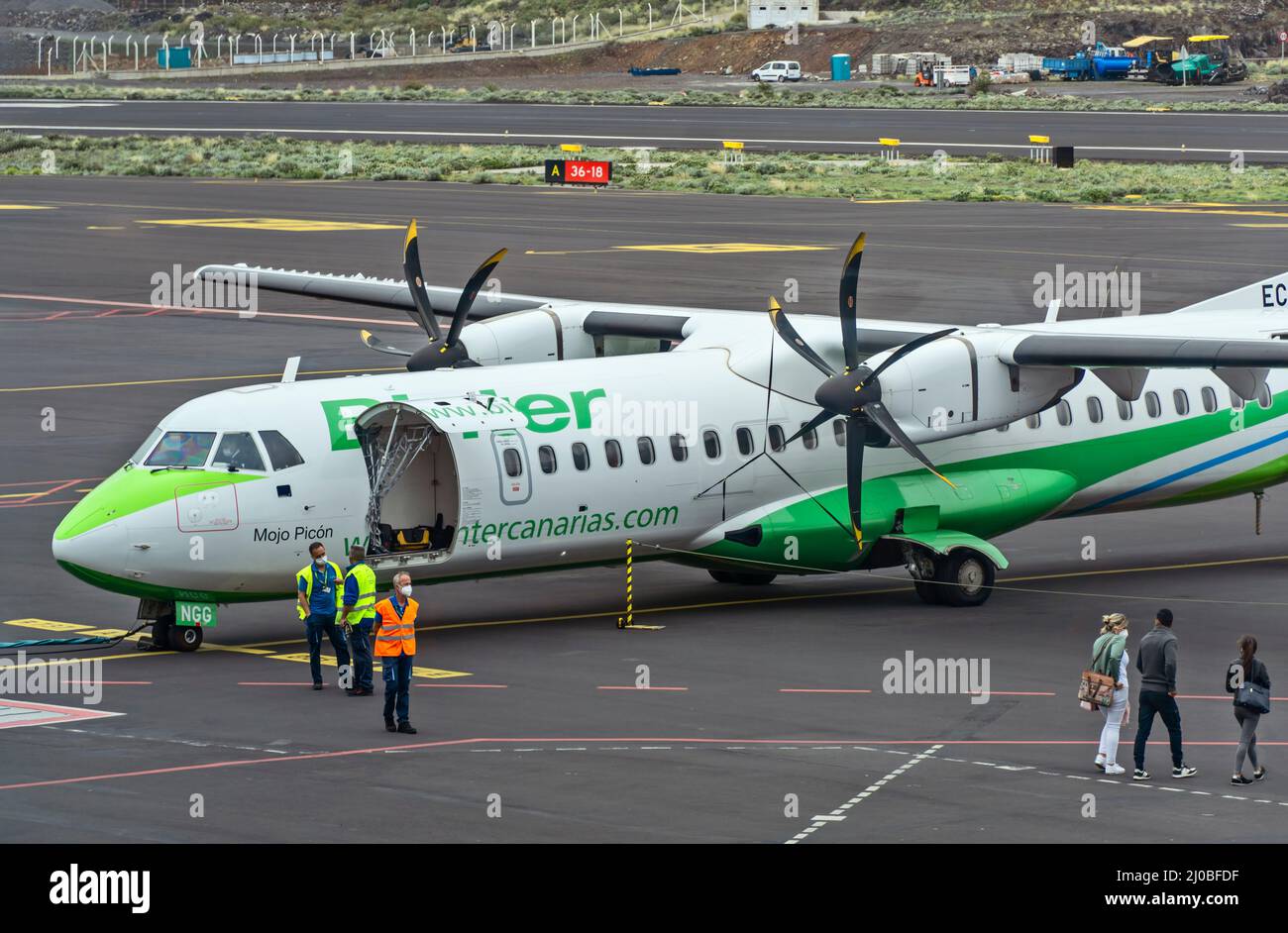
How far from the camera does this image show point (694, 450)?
1112 inches

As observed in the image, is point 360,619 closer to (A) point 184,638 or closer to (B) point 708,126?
(A) point 184,638

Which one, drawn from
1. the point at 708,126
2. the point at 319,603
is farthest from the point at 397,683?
the point at 708,126

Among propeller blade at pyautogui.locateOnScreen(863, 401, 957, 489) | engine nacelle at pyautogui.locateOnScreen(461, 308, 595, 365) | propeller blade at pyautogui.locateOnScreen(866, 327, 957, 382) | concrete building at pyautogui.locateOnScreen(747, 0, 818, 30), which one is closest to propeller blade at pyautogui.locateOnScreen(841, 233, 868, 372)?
propeller blade at pyautogui.locateOnScreen(866, 327, 957, 382)

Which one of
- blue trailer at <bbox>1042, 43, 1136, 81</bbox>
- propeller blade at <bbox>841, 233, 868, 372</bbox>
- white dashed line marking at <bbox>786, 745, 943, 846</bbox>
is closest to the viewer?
white dashed line marking at <bbox>786, 745, 943, 846</bbox>

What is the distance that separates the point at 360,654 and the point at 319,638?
83 cm

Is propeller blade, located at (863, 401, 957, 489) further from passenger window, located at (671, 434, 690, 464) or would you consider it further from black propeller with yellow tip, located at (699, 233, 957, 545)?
passenger window, located at (671, 434, 690, 464)

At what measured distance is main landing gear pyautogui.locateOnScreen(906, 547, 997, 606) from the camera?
95.0 feet

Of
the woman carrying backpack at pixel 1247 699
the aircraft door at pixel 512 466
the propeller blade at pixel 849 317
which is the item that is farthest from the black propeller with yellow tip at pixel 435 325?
the woman carrying backpack at pixel 1247 699

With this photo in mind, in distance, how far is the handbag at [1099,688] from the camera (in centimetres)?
1995

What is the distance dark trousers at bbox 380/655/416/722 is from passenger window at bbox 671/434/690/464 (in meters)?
7.63

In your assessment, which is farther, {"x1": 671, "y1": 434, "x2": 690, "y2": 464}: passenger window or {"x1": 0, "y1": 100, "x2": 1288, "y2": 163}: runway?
{"x1": 0, "y1": 100, "x2": 1288, "y2": 163}: runway

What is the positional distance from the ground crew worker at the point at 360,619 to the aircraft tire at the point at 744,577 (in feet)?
27.0

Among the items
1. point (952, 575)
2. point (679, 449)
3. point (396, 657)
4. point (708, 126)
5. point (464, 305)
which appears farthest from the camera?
point (708, 126)

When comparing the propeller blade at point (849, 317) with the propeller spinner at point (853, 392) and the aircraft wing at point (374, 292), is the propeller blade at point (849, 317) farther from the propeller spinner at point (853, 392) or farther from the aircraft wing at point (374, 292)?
the aircraft wing at point (374, 292)
